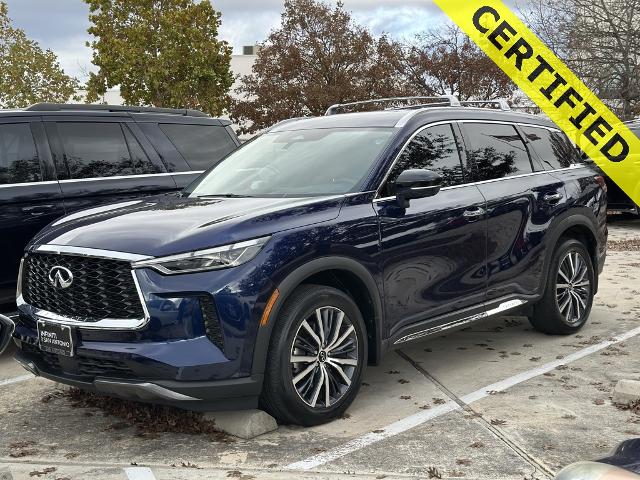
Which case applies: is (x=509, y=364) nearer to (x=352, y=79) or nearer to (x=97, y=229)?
(x=97, y=229)

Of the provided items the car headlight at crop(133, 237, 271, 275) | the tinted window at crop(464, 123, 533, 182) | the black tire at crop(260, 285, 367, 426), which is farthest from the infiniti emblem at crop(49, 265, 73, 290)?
the tinted window at crop(464, 123, 533, 182)

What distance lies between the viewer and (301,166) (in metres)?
5.56

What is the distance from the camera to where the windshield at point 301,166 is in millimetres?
5301

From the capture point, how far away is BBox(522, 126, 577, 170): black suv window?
687 centimetres

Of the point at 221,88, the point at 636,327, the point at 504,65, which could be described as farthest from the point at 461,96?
the point at 636,327

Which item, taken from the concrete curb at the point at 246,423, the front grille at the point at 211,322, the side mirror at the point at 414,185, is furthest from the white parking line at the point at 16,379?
the side mirror at the point at 414,185

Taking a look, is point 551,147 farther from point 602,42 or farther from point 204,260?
point 602,42

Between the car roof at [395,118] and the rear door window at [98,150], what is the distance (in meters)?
1.49

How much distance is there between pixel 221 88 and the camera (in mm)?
34844

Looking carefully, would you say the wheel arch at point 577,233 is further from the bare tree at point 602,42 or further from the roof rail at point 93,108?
the bare tree at point 602,42

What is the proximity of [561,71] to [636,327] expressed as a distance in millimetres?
20566

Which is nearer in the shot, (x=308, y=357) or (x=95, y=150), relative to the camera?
(x=308, y=357)

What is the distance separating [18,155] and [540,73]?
2446 centimetres

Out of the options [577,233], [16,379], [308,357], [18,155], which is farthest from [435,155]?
[16,379]
